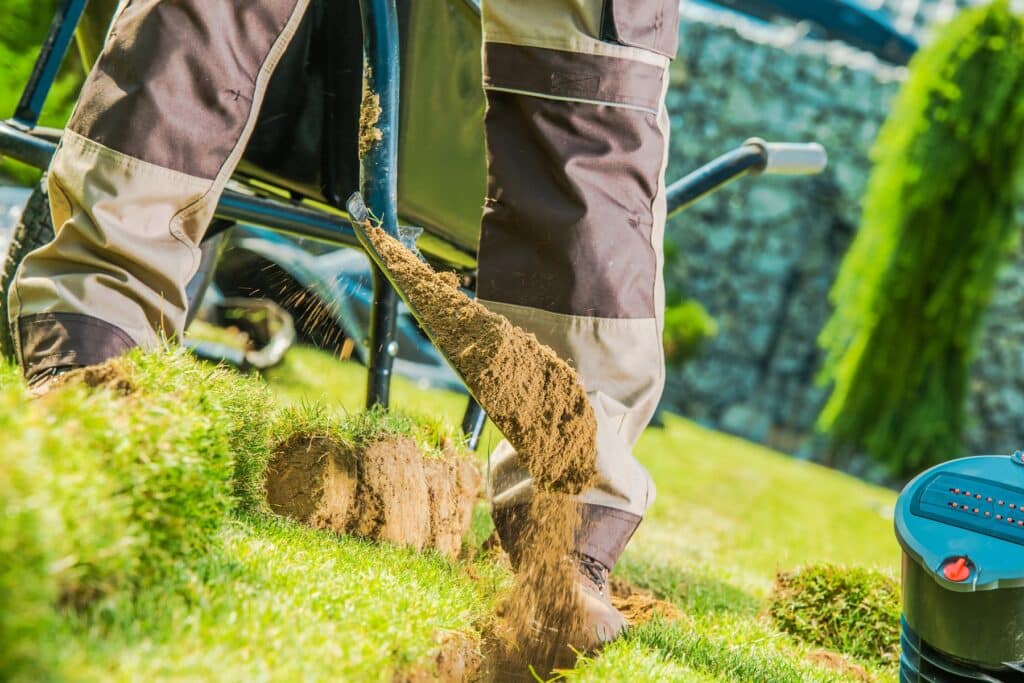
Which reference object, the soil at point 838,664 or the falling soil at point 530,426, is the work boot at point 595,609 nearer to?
the falling soil at point 530,426

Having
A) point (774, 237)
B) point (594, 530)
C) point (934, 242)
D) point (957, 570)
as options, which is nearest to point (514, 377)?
point (594, 530)

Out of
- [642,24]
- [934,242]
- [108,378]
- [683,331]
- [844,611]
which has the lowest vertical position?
[683,331]

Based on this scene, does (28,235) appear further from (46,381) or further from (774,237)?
(774,237)

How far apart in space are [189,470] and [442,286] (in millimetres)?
443

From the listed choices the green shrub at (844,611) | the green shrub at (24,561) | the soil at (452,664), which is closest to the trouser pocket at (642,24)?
the soil at (452,664)

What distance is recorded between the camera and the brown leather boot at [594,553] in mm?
1326

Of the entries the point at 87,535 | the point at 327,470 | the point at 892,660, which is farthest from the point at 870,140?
the point at 87,535

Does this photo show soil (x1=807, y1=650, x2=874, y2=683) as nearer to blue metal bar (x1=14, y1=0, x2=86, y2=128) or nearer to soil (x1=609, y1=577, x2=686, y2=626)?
soil (x1=609, y1=577, x2=686, y2=626)

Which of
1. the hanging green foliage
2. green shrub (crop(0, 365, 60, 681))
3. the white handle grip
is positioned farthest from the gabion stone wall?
green shrub (crop(0, 365, 60, 681))

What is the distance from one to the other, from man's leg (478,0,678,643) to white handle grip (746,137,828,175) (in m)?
0.84

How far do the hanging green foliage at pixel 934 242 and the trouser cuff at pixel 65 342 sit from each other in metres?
6.30

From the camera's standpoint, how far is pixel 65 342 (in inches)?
48.7

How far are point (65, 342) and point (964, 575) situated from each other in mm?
1106

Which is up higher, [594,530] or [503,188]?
[503,188]
